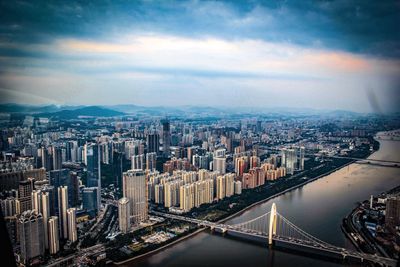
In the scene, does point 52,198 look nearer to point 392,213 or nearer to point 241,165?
point 241,165

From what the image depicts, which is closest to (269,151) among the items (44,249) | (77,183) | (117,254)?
(77,183)

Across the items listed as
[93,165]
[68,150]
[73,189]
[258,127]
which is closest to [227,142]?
[258,127]

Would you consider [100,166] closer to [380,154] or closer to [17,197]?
[17,197]

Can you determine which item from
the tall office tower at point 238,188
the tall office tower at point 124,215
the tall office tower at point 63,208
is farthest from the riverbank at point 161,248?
the tall office tower at point 238,188

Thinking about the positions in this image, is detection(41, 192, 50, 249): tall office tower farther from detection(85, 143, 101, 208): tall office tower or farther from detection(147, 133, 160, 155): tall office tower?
detection(147, 133, 160, 155): tall office tower

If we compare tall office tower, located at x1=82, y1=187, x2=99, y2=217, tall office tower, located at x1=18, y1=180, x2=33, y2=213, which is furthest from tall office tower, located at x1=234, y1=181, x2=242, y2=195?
tall office tower, located at x1=18, y1=180, x2=33, y2=213

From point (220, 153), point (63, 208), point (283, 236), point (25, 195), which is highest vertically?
point (220, 153)
